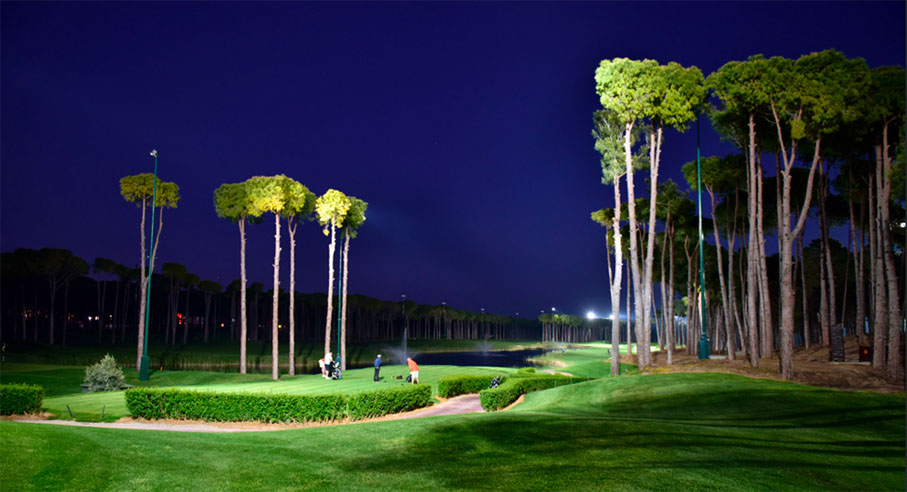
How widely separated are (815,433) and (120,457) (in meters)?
16.1

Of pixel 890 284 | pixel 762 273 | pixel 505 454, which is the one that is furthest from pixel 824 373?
pixel 505 454

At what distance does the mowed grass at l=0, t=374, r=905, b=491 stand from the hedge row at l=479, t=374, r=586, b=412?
634 centimetres

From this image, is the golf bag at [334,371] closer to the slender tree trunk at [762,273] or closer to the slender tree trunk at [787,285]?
the slender tree trunk at [787,285]

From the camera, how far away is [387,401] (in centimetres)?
2102

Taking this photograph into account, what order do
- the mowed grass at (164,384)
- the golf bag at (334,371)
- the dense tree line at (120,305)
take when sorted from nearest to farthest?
the mowed grass at (164,384) → the golf bag at (334,371) → the dense tree line at (120,305)

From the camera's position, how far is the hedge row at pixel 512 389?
2248 cm

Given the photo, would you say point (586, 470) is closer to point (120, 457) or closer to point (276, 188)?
point (120, 457)

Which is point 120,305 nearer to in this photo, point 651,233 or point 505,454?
point 651,233

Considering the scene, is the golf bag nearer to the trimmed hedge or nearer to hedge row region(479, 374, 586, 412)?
hedge row region(479, 374, 586, 412)

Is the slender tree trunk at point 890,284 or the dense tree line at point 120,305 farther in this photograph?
the dense tree line at point 120,305

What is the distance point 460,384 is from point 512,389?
12.9 ft

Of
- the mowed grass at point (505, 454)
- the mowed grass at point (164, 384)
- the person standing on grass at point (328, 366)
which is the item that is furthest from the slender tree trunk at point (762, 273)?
the person standing on grass at point (328, 366)

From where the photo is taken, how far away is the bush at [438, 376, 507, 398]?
27094 millimetres

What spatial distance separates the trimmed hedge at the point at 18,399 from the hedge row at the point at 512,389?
17.1m
